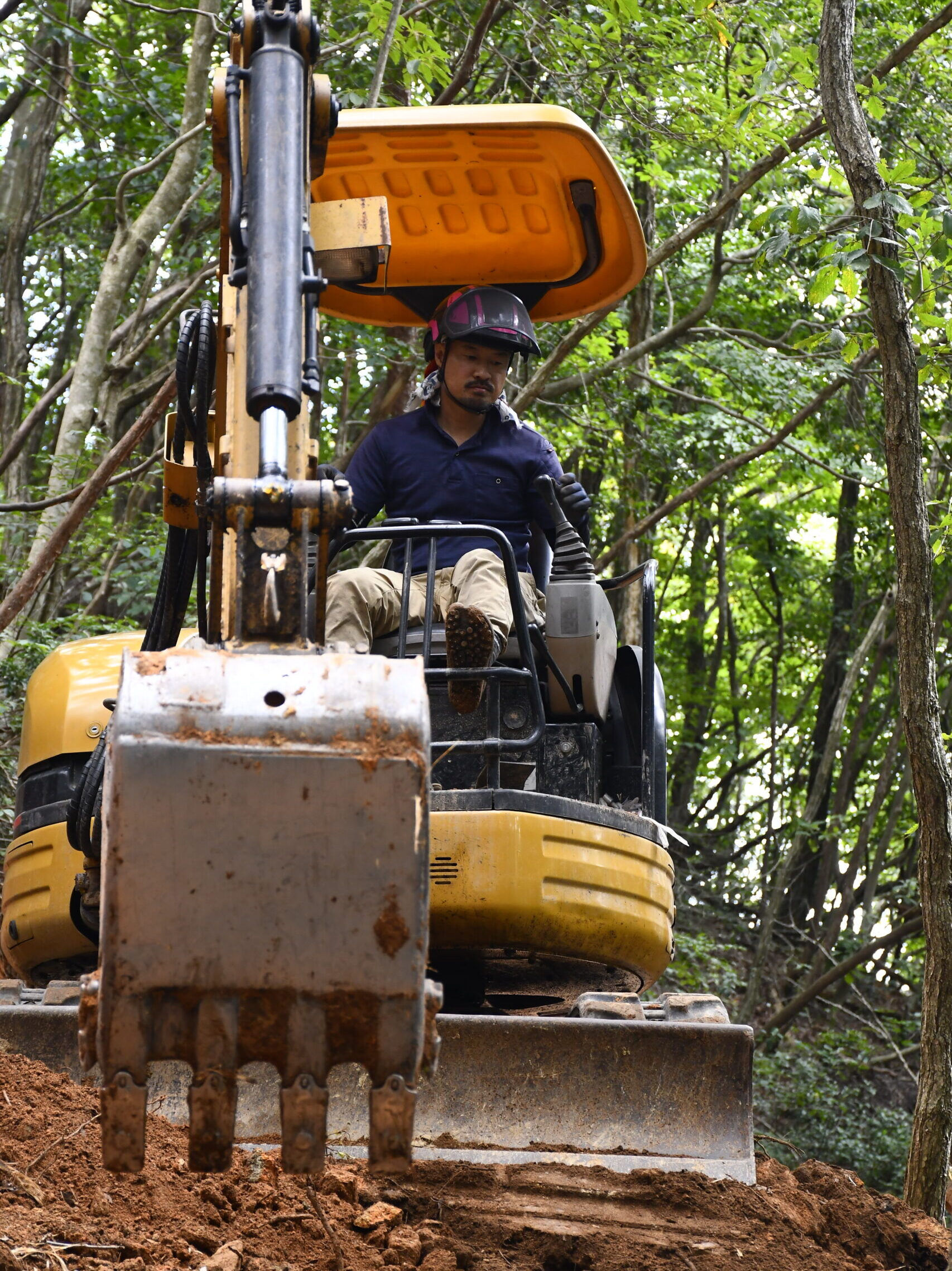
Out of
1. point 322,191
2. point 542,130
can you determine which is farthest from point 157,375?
point 542,130

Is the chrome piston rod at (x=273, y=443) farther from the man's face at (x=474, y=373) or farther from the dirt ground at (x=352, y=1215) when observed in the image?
the man's face at (x=474, y=373)

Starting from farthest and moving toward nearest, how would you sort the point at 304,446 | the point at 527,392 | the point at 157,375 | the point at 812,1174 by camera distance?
1. the point at 157,375
2. the point at 527,392
3. the point at 812,1174
4. the point at 304,446

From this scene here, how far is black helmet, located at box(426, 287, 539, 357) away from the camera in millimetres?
5082

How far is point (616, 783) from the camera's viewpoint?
4.91 metres

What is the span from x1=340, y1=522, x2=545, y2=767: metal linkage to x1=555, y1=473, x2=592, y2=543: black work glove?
38 cm

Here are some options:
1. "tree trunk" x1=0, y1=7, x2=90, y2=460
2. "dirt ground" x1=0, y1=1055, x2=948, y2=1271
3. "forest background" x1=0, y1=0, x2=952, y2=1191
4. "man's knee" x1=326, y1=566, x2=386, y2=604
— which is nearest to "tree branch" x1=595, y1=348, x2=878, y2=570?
"forest background" x1=0, y1=0, x2=952, y2=1191

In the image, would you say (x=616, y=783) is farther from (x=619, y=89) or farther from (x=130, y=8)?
(x=130, y=8)

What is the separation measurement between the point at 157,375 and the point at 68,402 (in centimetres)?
219

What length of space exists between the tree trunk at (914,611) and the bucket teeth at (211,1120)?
155 inches

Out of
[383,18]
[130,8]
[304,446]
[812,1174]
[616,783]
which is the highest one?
[130,8]

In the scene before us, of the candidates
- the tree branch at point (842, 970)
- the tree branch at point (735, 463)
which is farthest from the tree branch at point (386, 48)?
the tree branch at point (842, 970)

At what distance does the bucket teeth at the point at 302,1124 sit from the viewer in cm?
211

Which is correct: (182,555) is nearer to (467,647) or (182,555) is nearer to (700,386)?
(467,647)

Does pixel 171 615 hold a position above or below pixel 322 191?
below
